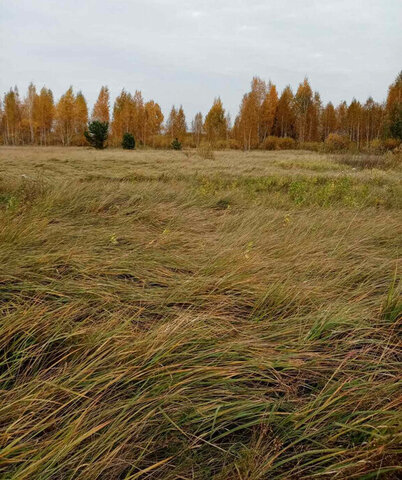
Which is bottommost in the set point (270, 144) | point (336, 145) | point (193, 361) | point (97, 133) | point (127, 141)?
point (193, 361)

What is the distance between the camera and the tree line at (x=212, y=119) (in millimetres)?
39062

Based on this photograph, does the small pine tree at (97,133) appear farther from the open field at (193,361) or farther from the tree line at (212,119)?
the open field at (193,361)

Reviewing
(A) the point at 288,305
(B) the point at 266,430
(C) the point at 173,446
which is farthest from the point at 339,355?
(C) the point at 173,446

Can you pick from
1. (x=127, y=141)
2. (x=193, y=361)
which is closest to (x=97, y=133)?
(x=127, y=141)

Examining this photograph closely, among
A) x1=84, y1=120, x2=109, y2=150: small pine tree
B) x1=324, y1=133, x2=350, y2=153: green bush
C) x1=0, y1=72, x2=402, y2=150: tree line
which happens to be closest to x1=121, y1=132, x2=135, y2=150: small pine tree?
x1=84, y1=120, x2=109, y2=150: small pine tree

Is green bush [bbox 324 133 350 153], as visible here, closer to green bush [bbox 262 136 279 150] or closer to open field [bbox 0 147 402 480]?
green bush [bbox 262 136 279 150]

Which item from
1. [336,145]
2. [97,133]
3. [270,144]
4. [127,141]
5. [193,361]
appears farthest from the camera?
[270,144]

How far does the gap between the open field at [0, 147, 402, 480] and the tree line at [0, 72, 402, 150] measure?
3524 cm

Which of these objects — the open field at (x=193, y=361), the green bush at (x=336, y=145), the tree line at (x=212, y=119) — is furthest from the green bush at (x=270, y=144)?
the open field at (x=193, y=361)

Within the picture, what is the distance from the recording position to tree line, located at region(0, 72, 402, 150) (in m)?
39.1

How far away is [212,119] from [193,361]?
1800 inches

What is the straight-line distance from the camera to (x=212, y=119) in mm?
43688

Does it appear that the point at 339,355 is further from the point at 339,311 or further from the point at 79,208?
the point at 79,208

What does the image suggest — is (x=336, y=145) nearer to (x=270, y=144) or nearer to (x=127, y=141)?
(x=270, y=144)
